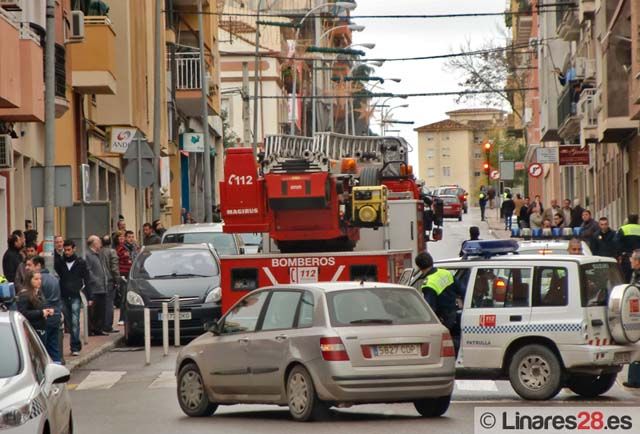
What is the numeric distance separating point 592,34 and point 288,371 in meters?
38.4

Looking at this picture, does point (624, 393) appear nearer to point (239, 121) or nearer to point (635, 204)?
point (635, 204)

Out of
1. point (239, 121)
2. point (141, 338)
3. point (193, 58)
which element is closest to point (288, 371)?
point (141, 338)

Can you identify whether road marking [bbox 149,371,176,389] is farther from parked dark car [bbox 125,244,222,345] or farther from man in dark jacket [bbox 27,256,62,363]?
parked dark car [bbox 125,244,222,345]

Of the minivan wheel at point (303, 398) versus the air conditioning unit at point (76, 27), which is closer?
the minivan wheel at point (303, 398)

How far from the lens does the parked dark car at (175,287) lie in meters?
29.0

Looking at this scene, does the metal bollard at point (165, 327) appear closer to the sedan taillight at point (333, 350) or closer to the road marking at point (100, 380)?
the road marking at point (100, 380)

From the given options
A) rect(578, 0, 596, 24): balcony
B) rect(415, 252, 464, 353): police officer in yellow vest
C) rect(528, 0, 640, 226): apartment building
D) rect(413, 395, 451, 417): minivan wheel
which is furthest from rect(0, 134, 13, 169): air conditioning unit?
rect(578, 0, 596, 24): balcony

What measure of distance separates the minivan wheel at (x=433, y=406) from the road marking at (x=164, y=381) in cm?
563

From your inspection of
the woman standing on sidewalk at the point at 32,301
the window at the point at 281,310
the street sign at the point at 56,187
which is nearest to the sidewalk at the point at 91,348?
the street sign at the point at 56,187

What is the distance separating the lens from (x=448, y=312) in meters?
19.2

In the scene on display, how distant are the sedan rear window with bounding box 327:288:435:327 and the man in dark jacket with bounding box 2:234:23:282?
925cm

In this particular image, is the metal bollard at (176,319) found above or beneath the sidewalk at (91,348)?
above

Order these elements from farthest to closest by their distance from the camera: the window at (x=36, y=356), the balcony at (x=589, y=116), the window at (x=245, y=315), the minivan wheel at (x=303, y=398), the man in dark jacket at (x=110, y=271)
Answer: the balcony at (x=589, y=116) → the man in dark jacket at (x=110, y=271) → the window at (x=245, y=315) → the minivan wheel at (x=303, y=398) → the window at (x=36, y=356)

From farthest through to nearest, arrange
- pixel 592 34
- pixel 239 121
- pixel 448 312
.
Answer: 1. pixel 239 121
2. pixel 592 34
3. pixel 448 312
